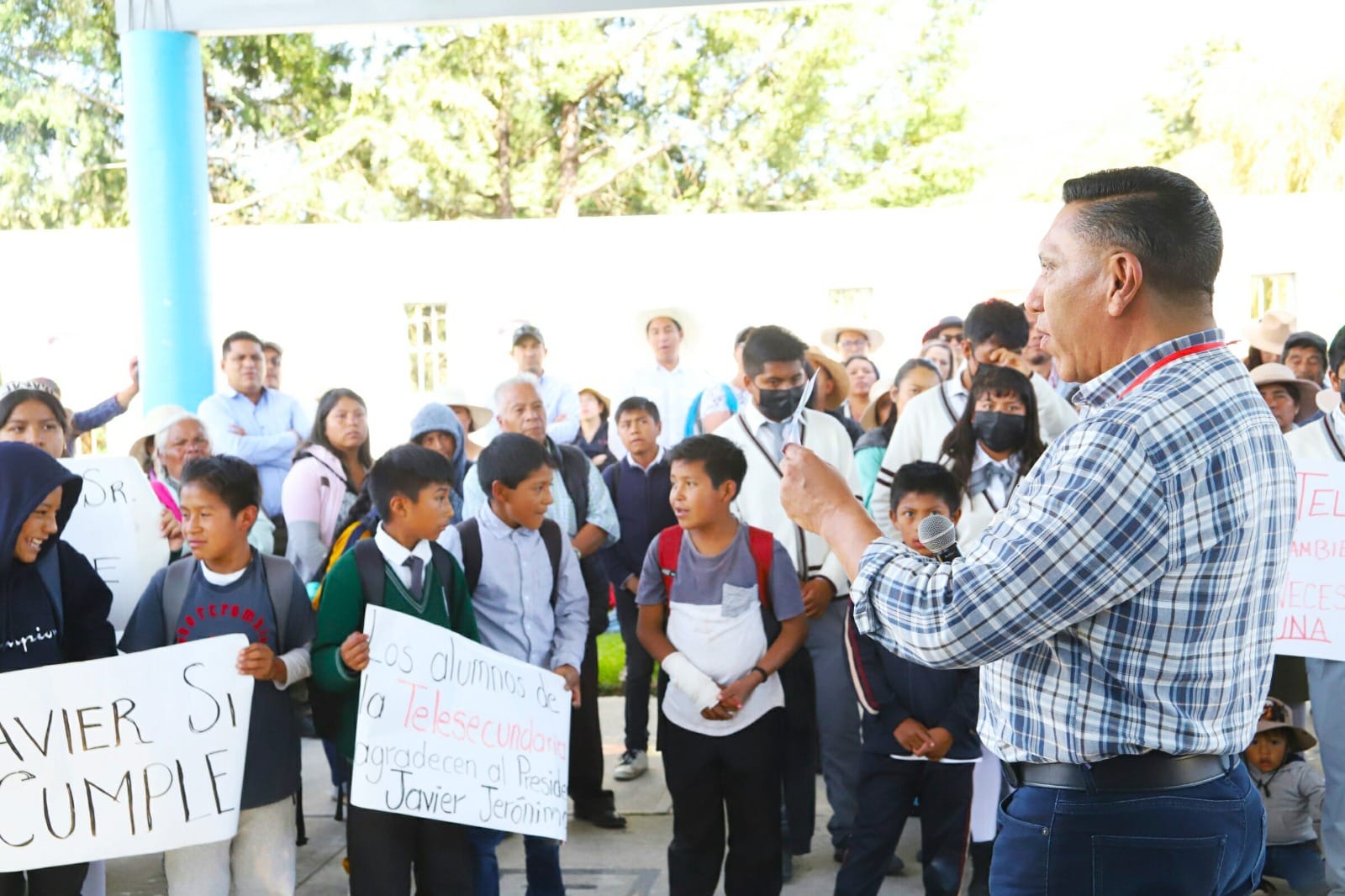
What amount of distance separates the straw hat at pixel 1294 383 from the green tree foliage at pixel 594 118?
1919 cm

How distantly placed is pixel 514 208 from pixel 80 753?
23841 mm

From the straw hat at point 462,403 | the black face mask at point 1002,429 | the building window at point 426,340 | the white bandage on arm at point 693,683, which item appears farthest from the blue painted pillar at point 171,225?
the building window at point 426,340

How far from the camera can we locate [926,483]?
4500 millimetres

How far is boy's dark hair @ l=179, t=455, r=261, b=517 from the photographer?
152 inches

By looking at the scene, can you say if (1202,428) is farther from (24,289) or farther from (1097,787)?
(24,289)

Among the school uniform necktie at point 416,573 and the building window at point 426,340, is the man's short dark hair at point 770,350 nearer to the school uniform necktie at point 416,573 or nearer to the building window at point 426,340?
the school uniform necktie at point 416,573

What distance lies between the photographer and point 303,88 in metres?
25.1

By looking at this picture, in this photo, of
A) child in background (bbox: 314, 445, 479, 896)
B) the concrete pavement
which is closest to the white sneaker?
the concrete pavement

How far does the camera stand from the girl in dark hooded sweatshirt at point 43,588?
3510 mm

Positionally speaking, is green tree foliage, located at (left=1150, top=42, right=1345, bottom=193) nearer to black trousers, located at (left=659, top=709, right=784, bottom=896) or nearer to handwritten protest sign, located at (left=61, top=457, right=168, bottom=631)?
black trousers, located at (left=659, top=709, right=784, bottom=896)

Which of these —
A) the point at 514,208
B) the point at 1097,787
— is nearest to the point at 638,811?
the point at 1097,787

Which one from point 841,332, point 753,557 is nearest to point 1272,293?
point 841,332

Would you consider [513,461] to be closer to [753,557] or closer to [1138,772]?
[753,557]

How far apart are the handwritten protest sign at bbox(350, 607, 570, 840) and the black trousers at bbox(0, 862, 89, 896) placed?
2.77ft
